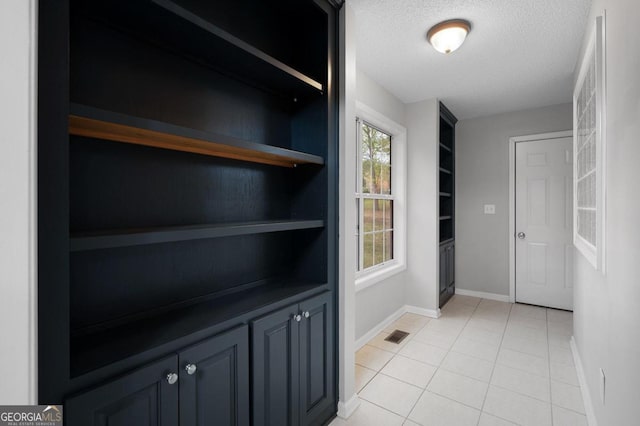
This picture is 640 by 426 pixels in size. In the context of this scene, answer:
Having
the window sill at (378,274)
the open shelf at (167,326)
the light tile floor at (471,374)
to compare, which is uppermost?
the open shelf at (167,326)

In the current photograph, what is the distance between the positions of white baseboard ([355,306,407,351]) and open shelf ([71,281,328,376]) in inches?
58.3

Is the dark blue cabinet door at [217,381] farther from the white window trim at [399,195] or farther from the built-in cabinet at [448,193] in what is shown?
the built-in cabinet at [448,193]

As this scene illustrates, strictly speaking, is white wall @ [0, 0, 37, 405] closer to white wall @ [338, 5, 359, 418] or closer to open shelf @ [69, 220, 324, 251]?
open shelf @ [69, 220, 324, 251]

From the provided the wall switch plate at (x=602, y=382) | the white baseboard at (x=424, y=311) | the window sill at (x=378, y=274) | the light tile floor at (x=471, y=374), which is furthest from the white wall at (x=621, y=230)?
the white baseboard at (x=424, y=311)

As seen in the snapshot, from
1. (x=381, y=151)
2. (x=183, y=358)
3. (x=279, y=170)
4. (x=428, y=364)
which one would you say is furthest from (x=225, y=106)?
(x=428, y=364)

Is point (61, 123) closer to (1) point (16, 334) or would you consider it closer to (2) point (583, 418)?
(1) point (16, 334)

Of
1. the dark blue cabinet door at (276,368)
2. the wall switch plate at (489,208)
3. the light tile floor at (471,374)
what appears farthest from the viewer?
the wall switch plate at (489,208)

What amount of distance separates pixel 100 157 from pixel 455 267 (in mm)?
4492

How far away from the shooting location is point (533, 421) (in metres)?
1.81

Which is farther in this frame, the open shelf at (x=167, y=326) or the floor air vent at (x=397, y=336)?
the floor air vent at (x=397, y=336)

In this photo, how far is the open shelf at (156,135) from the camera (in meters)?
0.90

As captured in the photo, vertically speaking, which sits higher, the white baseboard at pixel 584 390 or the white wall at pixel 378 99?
the white wall at pixel 378 99

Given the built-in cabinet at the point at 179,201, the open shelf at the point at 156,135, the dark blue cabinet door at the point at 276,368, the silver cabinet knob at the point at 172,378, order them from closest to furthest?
the built-in cabinet at the point at 179,201 → the open shelf at the point at 156,135 → the silver cabinet knob at the point at 172,378 → the dark blue cabinet door at the point at 276,368

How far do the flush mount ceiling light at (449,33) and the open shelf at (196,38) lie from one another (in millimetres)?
1031
